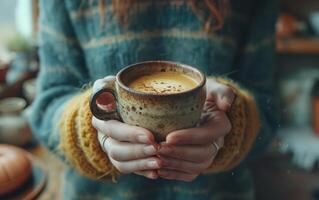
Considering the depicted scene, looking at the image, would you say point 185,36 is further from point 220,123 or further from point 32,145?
point 32,145

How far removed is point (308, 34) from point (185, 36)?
3.21 ft

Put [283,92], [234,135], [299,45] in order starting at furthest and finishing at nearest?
[283,92] < [299,45] < [234,135]

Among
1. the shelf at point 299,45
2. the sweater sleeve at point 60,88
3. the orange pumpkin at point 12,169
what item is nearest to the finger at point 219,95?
the sweater sleeve at point 60,88

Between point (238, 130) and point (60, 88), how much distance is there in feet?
0.78

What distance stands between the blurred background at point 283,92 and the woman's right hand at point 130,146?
2.20 ft

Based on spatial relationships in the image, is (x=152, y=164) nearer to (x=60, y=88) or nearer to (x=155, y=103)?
(x=155, y=103)

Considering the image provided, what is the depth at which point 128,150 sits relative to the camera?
1.00 feet

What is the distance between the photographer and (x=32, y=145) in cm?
101

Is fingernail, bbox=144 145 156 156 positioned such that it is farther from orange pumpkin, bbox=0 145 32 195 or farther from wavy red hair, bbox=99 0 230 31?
orange pumpkin, bbox=0 145 32 195

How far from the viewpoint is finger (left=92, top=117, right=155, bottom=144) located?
0.93 ft

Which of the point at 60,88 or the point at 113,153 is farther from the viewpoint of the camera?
the point at 60,88

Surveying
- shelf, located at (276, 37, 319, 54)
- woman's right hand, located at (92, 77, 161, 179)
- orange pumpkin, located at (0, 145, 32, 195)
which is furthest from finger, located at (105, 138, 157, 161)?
shelf, located at (276, 37, 319, 54)

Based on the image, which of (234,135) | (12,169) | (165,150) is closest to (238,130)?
(234,135)

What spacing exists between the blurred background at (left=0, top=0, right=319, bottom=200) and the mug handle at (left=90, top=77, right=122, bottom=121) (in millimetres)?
690
